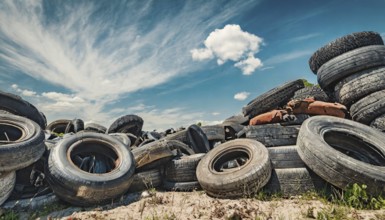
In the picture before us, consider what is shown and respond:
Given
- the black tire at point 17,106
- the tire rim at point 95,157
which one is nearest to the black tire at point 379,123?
the tire rim at point 95,157

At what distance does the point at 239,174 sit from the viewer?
14.3ft

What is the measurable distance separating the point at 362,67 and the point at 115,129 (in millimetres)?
7767

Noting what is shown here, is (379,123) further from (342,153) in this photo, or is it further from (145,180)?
(145,180)

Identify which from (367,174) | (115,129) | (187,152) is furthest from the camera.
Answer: (115,129)

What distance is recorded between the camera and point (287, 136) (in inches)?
222

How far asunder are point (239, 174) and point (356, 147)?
254 cm

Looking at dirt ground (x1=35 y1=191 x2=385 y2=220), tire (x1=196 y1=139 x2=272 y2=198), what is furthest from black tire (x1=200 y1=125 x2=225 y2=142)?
dirt ground (x1=35 y1=191 x2=385 y2=220)

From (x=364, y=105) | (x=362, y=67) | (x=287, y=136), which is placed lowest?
(x=287, y=136)

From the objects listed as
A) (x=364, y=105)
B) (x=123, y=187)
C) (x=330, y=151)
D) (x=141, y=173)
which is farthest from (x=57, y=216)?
(x=364, y=105)

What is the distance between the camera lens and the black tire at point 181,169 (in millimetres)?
5387

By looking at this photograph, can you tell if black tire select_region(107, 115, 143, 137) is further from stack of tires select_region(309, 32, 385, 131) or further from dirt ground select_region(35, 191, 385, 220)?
stack of tires select_region(309, 32, 385, 131)

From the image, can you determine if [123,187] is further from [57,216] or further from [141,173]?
[57,216]

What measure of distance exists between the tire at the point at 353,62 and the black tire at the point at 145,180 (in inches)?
200

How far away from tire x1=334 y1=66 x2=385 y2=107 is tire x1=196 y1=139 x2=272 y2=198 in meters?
3.21
